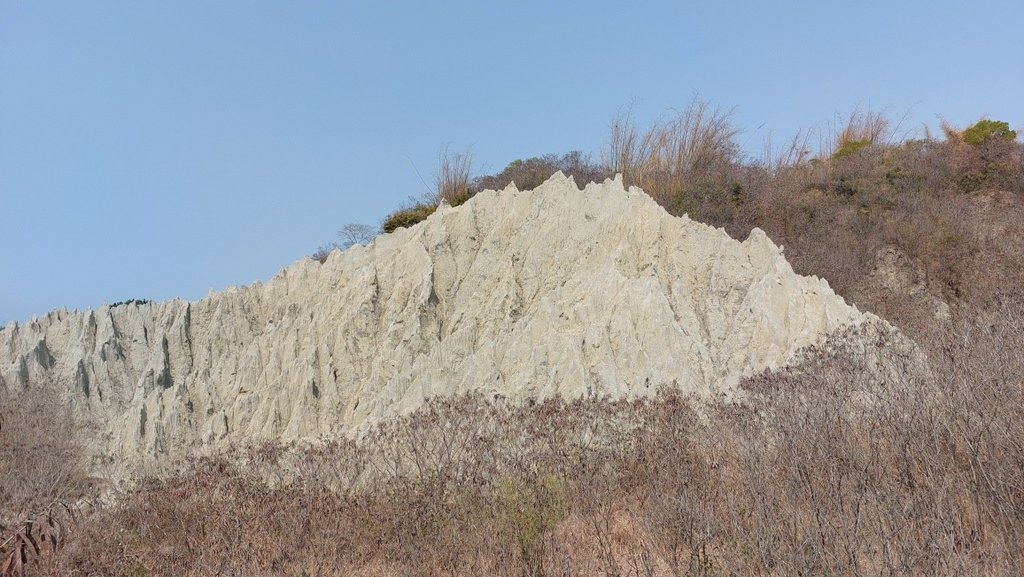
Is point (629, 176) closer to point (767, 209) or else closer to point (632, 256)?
point (767, 209)

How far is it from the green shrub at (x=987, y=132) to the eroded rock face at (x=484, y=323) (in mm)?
24187

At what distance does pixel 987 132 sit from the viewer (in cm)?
3341

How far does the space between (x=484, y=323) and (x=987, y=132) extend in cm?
3039

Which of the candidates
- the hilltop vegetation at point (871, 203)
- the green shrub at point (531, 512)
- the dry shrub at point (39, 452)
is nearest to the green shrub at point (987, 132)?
the hilltop vegetation at point (871, 203)

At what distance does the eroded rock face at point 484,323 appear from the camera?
1378 centimetres

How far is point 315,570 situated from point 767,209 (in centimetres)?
2146

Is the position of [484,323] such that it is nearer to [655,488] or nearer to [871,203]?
[655,488]

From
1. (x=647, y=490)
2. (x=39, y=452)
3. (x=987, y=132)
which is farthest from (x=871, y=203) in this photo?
(x=39, y=452)

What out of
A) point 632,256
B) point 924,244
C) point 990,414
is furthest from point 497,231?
point 924,244

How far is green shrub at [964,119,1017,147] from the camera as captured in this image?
32700 millimetres

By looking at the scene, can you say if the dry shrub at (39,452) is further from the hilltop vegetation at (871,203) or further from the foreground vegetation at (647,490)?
the hilltop vegetation at (871,203)

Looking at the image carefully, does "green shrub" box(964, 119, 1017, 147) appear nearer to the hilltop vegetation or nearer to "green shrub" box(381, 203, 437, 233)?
the hilltop vegetation

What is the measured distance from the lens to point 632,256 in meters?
16.1

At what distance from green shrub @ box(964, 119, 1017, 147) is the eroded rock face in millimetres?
24187
